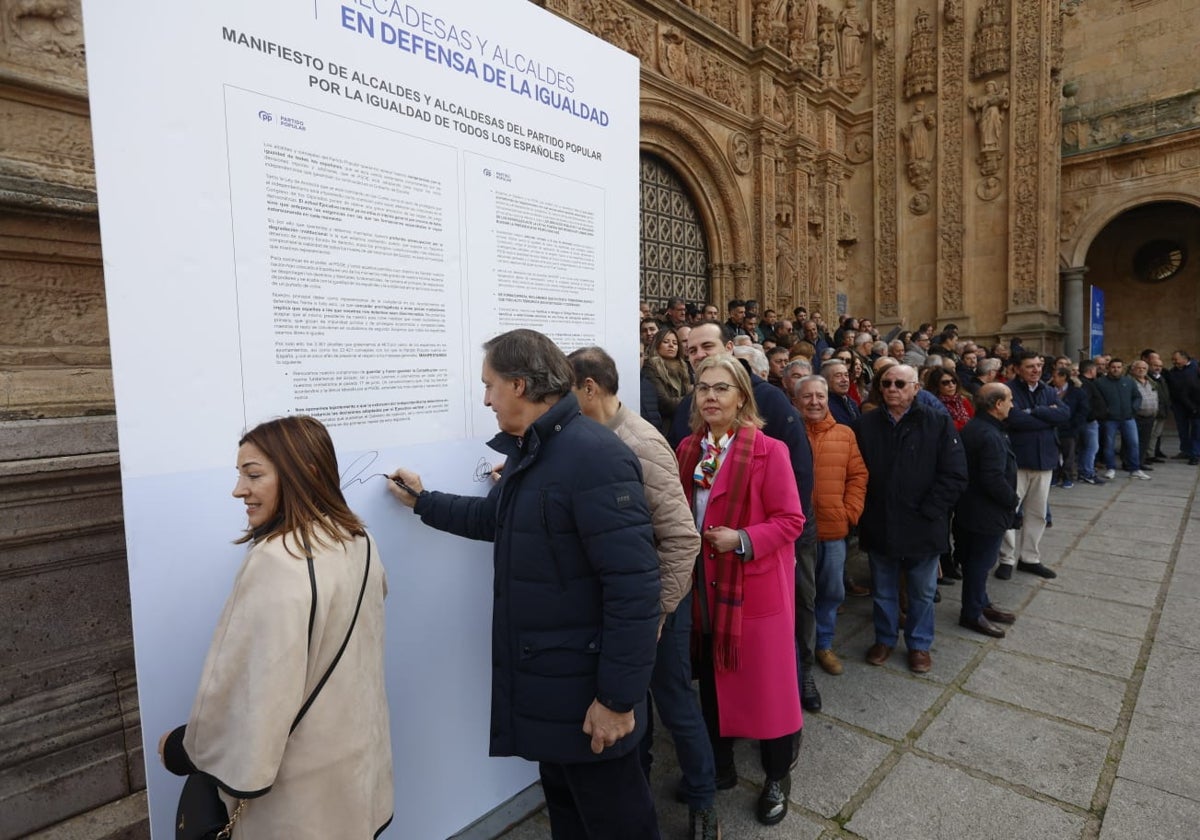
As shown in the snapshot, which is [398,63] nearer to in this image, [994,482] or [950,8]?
[994,482]

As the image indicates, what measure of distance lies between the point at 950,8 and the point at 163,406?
17.9m

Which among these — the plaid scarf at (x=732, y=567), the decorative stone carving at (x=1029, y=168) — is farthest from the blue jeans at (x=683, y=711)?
the decorative stone carving at (x=1029, y=168)

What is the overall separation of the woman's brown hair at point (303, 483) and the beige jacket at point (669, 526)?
2.88ft

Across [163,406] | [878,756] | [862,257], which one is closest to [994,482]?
[878,756]

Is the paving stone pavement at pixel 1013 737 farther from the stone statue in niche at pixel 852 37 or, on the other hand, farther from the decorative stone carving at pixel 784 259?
the stone statue in niche at pixel 852 37

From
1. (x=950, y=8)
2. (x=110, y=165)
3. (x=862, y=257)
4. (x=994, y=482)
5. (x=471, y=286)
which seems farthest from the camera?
(x=862, y=257)

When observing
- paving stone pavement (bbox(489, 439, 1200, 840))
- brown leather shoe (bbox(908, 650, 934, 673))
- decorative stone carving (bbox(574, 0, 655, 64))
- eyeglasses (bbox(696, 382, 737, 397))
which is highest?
decorative stone carving (bbox(574, 0, 655, 64))

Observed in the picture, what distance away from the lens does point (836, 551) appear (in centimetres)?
363

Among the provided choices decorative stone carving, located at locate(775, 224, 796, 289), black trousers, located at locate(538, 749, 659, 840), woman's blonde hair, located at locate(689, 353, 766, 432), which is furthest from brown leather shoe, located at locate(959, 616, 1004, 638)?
decorative stone carving, located at locate(775, 224, 796, 289)

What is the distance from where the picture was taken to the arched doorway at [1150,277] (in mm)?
16484

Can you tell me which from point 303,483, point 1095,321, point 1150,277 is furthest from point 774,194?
point 1150,277

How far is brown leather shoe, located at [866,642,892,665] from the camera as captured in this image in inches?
146

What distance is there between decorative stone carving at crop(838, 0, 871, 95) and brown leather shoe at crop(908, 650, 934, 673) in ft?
49.5

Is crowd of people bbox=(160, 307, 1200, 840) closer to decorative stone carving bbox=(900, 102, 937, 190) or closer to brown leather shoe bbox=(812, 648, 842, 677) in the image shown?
brown leather shoe bbox=(812, 648, 842, 677)
